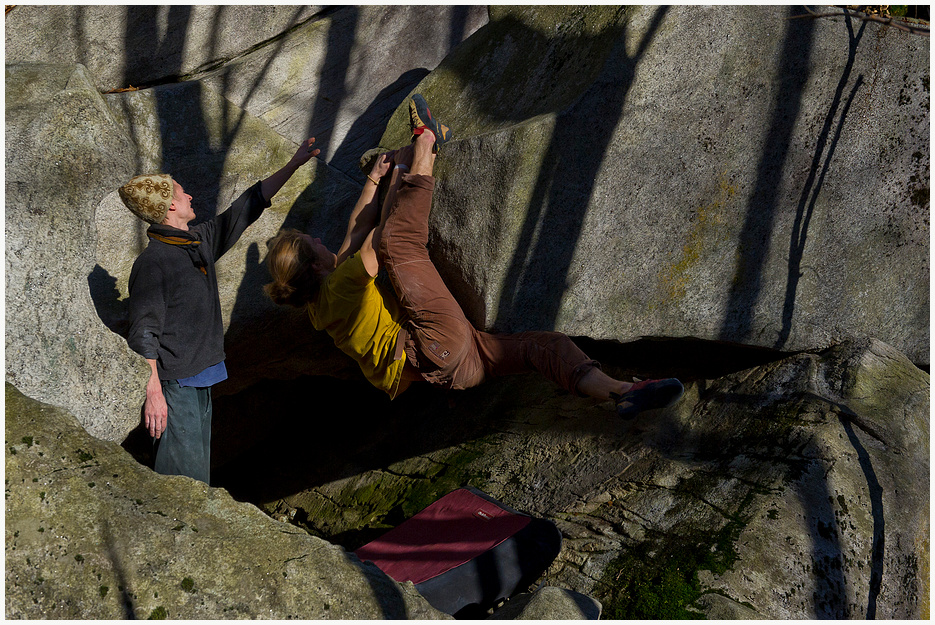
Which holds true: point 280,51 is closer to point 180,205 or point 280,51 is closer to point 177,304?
point 180,205

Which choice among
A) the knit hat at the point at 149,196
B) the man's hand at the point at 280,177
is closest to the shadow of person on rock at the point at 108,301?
the knit hat at the point at 149,196

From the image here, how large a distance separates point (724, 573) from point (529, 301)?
1.45 metres

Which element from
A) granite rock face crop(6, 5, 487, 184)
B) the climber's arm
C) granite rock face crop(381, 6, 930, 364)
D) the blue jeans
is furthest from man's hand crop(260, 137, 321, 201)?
granite rock face crop(6, 5, 487, 184)

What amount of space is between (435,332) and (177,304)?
1117 mm

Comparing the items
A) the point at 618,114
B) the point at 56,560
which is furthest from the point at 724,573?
the point at 56,560

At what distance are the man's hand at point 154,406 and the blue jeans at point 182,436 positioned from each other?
179mm

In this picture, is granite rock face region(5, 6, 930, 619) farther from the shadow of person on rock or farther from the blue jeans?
the blue jeans

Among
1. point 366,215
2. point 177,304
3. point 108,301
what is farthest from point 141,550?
point 108,301

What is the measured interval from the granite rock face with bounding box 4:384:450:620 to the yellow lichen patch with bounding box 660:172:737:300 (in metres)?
1.94

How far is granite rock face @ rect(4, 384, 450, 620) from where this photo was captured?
2006 millimetres

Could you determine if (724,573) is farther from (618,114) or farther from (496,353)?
(618,114)

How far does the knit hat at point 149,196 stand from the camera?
3.00 metres

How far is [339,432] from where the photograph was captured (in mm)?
5406

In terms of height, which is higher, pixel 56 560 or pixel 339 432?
pixel 56 560
